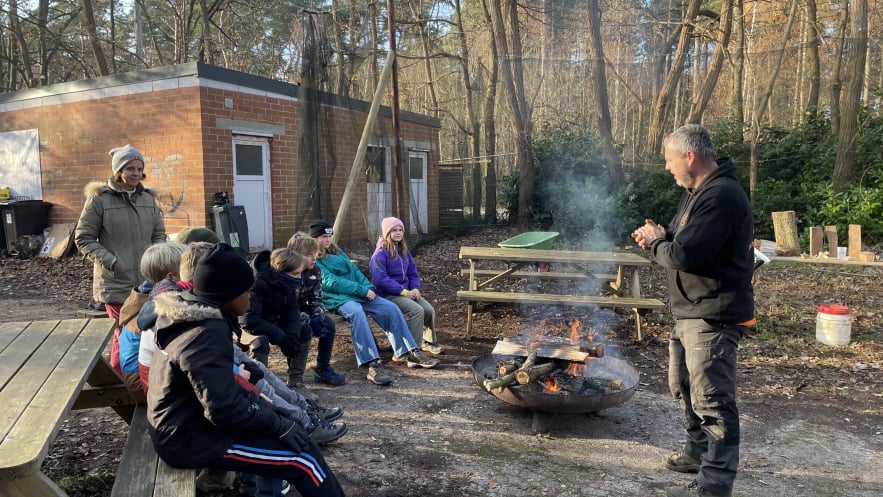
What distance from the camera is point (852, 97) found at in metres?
11.2

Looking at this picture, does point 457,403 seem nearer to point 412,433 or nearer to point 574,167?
point 412,433

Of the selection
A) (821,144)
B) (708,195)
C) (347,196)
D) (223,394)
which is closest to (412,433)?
(223,394)

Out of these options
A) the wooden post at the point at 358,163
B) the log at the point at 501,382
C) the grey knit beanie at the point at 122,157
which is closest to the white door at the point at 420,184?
the wooden post at the point at 358,163

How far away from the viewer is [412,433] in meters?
3.70

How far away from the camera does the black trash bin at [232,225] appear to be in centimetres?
898

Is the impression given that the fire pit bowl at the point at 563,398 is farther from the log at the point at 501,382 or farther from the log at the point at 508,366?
the log at the point at 508,366

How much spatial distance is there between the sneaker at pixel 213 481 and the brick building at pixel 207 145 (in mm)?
4720

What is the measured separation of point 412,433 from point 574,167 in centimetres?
1091

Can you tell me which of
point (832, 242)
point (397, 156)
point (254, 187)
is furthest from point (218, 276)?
point (832, 242)

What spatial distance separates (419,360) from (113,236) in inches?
103

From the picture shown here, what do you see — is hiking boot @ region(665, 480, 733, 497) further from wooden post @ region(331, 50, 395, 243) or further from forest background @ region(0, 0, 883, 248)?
forest background @ region(0, 0, 883, 248)

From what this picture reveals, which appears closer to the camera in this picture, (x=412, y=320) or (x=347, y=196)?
(x=412, y=320)

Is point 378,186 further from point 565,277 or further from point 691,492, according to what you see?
point 691,492

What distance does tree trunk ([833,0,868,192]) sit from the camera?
11117 millimetres
